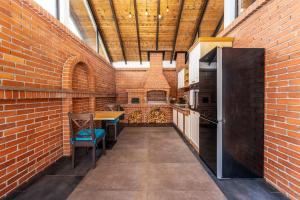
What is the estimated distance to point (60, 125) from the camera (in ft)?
8.64

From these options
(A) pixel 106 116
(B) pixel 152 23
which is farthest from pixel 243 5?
(A) pixel 106 116

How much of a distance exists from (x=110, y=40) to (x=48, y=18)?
4221 mm

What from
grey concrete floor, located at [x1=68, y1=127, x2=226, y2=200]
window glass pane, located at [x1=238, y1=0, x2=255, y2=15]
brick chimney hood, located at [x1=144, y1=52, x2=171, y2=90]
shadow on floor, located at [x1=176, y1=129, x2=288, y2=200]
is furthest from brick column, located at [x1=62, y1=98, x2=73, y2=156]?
brick chimney hood, located at [x1=144, y1=52, x2=171, y2=90]

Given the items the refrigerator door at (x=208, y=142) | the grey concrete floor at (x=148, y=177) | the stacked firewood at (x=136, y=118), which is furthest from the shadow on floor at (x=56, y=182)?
the stacked firewood at (x=136, y=118)

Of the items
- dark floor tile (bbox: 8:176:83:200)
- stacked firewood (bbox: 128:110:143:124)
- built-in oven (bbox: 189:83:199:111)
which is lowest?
dark floor tile (bbox: 8:176:83:200)

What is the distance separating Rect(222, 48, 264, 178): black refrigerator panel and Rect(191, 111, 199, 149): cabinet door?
975 mm

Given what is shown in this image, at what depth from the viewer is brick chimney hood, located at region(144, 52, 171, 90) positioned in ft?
20.6

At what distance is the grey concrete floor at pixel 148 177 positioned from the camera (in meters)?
1.74

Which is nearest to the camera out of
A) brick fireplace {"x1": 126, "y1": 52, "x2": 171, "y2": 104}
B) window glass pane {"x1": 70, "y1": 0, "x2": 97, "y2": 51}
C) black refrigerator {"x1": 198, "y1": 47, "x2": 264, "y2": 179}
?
black refrigerator {"x1": 198, "y1": 47, "x2": 264, "y2": 179}

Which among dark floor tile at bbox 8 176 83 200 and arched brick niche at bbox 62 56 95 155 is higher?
arched brick niche at bbox 62 56 95 155

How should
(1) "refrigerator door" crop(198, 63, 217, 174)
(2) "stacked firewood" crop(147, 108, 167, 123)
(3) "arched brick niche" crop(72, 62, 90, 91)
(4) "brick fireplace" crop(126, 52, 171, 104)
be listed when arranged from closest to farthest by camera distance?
(1) "refrigerator door" crop(198, 63, 217, 174) < (3) "arched brick niche" crop(72, 62, 90, 91) < (2) "stacked firewood" crop(147, 108, 167, 123) < (4) "brick fireplace" crop(126, 52, 171, 104)

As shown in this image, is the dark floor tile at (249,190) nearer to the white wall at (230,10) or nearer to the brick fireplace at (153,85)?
the white wall at (230,10)

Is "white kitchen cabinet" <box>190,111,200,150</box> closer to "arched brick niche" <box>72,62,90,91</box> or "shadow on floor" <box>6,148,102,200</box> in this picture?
"shadow on floor" <box>6,148,102,200</box>

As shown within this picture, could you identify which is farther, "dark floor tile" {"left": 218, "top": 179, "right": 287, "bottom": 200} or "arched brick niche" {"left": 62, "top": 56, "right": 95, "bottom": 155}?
"arched brick niche" {"left": 62, "top": 56, "right": 95, "bottom": 155}
